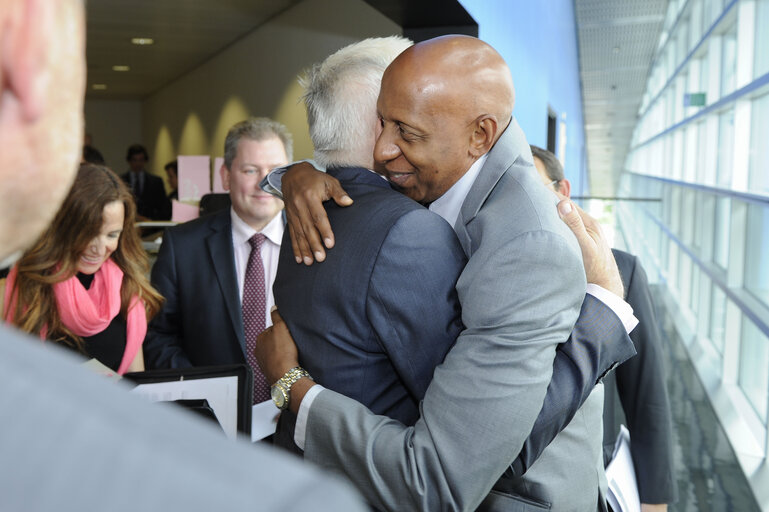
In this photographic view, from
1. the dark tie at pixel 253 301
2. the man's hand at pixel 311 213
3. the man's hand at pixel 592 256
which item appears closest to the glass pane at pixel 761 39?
the dark tie at pixel 253 301

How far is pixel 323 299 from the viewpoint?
1309 millimetres

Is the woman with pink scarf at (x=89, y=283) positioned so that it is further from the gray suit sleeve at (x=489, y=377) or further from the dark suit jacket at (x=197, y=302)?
the gray suit sleeve at (x=489, y=377)

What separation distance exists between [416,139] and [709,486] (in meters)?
3.63

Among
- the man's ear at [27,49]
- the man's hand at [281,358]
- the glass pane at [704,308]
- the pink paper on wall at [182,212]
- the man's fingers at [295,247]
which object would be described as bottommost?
the glass pane at [704,308]

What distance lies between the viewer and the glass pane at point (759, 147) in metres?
5.67

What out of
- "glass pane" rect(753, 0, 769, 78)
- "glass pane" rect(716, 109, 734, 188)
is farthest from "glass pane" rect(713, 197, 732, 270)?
"glass pane" rect(753, 0, 769, 78)

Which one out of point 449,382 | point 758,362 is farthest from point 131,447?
point 758,362

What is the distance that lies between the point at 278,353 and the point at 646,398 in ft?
4.49

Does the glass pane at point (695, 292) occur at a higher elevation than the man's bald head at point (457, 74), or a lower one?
lower

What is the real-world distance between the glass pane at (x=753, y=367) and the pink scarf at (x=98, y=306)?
4307 mm

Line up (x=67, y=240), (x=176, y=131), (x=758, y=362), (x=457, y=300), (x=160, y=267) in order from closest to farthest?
(x=457, y=300), (x=67, y=240), (x=160, y=267), (x=758, y=362), (x=176, y=131)

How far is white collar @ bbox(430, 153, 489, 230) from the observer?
1345mm

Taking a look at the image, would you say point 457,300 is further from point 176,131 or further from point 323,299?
point 176,131

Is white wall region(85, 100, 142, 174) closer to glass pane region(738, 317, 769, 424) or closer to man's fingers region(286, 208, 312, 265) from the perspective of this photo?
glass pane region(738, 317, 769, 424)
